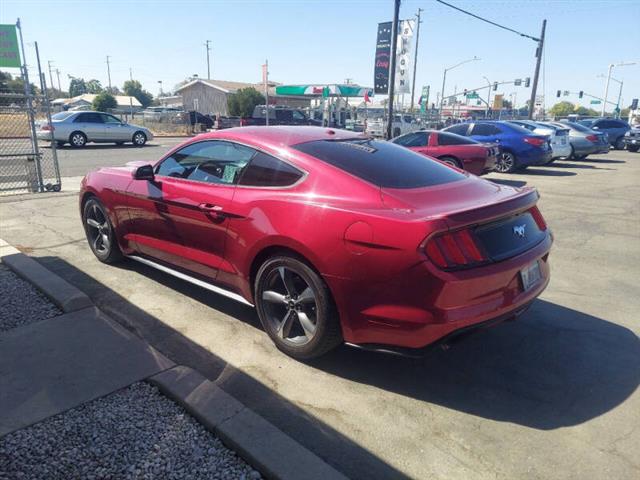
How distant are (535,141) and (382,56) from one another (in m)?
8.24

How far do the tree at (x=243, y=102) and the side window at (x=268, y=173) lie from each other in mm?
43493

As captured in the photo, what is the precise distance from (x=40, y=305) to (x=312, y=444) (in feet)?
9.33

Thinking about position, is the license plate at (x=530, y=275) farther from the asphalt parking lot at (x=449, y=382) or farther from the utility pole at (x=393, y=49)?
the utility pole at (x=393, y=49)

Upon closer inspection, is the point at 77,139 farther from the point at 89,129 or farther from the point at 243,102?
the point at 243,102

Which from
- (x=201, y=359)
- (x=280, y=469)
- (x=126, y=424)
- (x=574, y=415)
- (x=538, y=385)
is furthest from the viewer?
(x=201, y=359)

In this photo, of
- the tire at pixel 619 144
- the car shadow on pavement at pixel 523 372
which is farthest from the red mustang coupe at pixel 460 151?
the tire at pixel 619 144

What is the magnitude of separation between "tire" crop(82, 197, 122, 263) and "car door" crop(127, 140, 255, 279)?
0.56 meters

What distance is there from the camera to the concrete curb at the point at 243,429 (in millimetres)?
2287

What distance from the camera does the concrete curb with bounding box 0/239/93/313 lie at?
4070mm

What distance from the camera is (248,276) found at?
11.8 feet

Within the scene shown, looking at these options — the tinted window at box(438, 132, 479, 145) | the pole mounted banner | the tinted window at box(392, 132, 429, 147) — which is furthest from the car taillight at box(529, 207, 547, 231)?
the pole mounted banner

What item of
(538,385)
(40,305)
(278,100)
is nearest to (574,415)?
(538,385)

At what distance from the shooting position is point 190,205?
396 cm

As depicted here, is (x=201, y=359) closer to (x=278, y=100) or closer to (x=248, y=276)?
(x=248, y=276)
